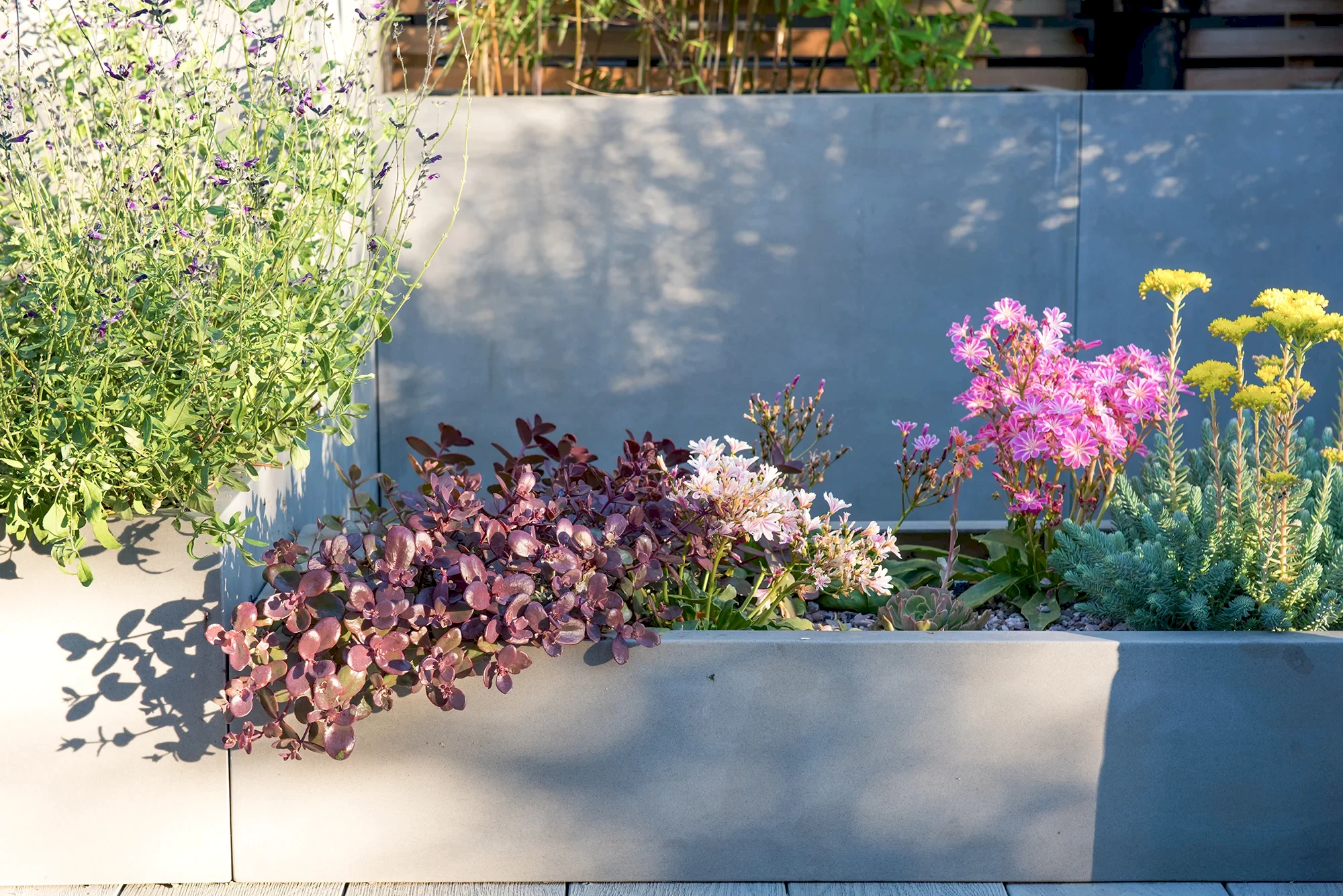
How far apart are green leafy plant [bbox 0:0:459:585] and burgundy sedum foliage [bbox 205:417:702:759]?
0.17m

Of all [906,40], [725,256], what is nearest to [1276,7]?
[906,40]

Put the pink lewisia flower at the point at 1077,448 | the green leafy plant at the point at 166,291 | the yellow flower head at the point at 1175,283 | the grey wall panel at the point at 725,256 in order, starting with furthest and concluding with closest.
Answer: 1. the grey wall panel at the point at 725,256
2. the pink lewisia flower at the point at 1077,448
3. the yellow flower head at the point at 1175,283
4. the green leafy plant at the point at 166,291

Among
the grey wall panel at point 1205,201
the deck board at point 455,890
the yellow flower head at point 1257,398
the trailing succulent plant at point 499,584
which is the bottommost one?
the deck board at point 455,890

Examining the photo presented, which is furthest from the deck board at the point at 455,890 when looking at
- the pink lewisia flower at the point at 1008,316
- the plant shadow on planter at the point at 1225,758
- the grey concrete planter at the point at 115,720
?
the pink lewisia flower at the point at 1008,316

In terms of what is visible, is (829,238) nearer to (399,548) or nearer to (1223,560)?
(1223,560)

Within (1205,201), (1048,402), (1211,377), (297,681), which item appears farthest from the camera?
(1205,201)

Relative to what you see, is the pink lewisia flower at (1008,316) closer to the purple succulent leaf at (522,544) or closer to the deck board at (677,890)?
the purple succulent leaf at (522,544)

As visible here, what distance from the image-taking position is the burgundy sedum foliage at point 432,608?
5.71 feet

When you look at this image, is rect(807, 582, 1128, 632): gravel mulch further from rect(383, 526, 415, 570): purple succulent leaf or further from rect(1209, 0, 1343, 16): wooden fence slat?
rect(1209, 0, 1343, 16): wooden fence slat

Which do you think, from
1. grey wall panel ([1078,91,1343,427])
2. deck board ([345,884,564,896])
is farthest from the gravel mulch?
grey wall panel ([1078,91,1343,427])

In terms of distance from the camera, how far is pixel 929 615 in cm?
217

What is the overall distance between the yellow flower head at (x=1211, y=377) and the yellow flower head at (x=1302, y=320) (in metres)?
0.11

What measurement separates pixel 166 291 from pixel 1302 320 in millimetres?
1703

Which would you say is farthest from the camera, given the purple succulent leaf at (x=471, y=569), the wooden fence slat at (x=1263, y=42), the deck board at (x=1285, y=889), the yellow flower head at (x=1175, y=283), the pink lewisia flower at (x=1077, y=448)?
the wooden fence slat at (x=1263, y=42)
